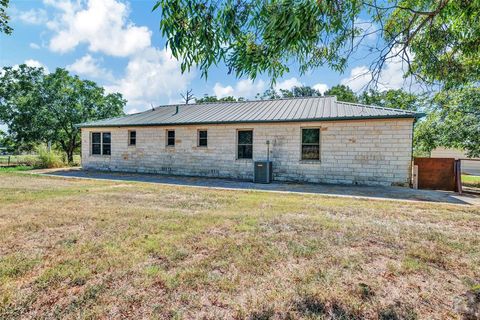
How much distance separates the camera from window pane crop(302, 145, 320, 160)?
37.1 feet

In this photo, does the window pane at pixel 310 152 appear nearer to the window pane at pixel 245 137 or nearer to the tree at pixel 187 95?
the window pane at pixel 245 137

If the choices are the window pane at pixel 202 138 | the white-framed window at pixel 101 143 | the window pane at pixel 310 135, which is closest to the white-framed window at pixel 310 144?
the window pane at pixel 310 135

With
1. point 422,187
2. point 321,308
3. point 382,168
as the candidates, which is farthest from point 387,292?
point 422,187

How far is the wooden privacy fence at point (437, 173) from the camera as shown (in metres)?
9.83

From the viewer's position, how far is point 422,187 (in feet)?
33.6

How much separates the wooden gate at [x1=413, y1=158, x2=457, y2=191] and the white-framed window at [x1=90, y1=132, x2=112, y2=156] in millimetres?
16882

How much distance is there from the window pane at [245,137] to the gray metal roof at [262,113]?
718 mm

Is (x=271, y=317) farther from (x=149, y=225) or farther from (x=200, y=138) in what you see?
(x=200, y=138)

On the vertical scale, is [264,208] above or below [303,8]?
below

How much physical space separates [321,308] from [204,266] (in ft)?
4.61

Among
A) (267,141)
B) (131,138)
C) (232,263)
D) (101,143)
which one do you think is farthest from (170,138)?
(232,263)

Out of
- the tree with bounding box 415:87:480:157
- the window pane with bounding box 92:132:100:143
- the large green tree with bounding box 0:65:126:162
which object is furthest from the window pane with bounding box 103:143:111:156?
the tree with bounding box 415:87:480:157

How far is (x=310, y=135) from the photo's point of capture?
11398 millimetres

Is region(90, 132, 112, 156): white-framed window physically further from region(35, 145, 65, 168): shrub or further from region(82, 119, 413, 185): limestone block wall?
region(35, 145, 65, 168): shrub
